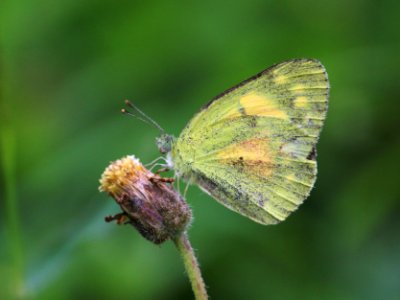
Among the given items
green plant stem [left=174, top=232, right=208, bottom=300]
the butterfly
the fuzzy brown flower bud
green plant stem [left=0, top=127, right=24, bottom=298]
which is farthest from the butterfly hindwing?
green plant stem [left=0, top=127, right=24, bottom=298]

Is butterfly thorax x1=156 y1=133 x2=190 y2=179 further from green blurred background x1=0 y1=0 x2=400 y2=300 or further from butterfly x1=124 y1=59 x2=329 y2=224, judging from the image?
green blurred background x1=0 y1=0 x2=400 y2=300

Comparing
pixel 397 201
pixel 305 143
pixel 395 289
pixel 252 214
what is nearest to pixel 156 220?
pixel 252 214


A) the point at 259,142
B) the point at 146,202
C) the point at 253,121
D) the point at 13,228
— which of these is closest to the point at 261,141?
the point at 259,142

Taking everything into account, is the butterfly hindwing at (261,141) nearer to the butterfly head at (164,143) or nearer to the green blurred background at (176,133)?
the butterfly head at (164,143)

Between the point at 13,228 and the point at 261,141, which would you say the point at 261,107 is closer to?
the point at 261,141

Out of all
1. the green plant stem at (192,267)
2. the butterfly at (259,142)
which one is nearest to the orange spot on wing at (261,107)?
the butterfly at (259,142)
